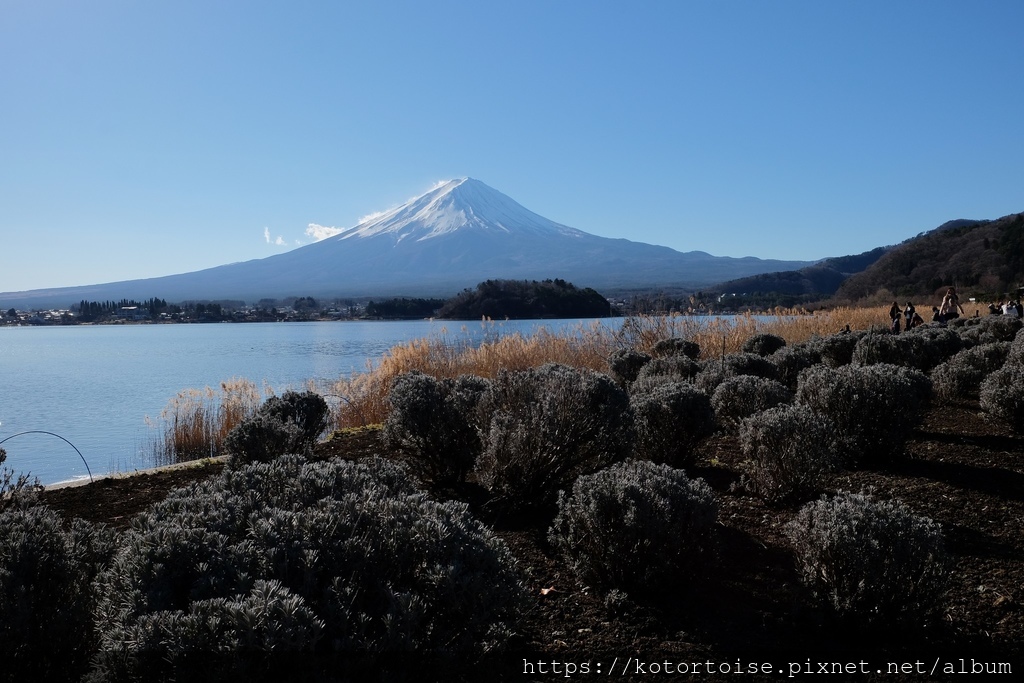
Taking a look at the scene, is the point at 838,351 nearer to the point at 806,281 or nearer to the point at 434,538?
the point at 434,538

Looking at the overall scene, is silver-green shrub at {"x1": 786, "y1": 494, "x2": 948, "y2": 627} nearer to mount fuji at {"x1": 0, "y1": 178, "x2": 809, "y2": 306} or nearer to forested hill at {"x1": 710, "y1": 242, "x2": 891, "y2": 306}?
forested hill at {"x1": 710, "y1": 242, "x2": 891, "y2": 306}

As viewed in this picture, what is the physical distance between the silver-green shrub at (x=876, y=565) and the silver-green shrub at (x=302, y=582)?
139cm

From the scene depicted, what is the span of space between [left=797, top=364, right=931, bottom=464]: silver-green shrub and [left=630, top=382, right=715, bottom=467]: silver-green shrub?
72 cm

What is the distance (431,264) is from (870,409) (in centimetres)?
10548

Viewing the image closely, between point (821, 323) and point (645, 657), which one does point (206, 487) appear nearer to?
point (645, 657)

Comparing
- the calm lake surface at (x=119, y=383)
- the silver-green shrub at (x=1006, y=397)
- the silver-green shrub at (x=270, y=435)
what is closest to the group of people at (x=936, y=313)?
the calm lake surface at (x=119, y=383)

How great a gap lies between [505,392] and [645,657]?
227 centimetres

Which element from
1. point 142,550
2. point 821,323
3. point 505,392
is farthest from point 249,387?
point 821,323

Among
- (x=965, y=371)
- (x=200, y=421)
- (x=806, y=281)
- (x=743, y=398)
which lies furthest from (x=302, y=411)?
(x=806, y=281)

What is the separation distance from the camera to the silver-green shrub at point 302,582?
1.60 metres

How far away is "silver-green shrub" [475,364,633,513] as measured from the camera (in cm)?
412

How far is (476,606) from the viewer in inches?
75.9

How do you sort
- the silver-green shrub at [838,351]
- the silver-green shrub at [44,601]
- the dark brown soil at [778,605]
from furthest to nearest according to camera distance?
the silver-green shrub at [838,351] < the dark brown soil at [778,605] < the silver-green shrub at [44,601]

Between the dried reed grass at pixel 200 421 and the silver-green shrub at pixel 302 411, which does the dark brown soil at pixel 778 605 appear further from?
the dried reed grass at pixel 200 421
